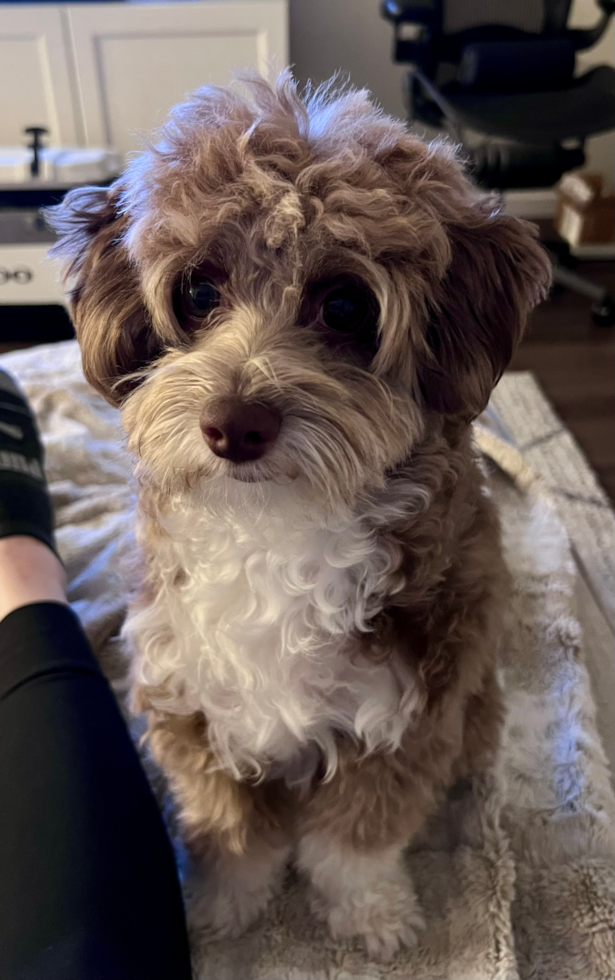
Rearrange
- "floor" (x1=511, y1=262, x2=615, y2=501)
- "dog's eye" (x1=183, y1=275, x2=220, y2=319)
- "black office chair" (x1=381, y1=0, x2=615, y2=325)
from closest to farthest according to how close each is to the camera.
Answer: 1. "dog's eye" (x1=183, y1=275, x2=220, y2=319)
2. "floor" (x1=511, y1=262, x2=615, y2=501)
3. "black office chair" (x1=381, y1=0, x2=615, y2=325)

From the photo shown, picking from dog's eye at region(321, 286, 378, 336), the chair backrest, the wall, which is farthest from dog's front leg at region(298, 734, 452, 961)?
the wall

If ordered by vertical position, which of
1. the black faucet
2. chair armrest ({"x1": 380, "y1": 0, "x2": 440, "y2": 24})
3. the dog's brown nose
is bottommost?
the black faucet

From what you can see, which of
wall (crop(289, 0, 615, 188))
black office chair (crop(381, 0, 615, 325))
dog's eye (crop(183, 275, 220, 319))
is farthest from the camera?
wall (crop(289, 0, 615, 188))

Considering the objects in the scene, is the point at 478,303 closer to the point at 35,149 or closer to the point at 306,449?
the point at 306,449

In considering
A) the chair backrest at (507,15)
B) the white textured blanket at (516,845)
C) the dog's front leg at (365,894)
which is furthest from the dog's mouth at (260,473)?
the chair backrest at (507,15)

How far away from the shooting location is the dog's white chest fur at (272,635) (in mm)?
810

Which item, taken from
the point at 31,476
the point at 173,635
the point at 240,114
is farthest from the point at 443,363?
the point at 31,476

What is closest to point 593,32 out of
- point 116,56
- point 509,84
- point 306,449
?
point 509,84

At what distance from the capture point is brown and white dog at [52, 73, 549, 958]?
0.69 m

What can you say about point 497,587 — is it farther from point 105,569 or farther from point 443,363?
point 105,569

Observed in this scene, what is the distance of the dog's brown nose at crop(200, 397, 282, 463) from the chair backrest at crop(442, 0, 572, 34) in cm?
250

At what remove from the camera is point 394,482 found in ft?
2.61

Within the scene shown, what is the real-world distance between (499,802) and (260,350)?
773mm

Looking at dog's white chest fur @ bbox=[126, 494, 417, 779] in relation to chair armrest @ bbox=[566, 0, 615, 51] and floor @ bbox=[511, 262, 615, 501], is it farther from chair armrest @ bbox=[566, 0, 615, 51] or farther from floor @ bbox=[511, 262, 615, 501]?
chair armrest @ bbox=[566, 0, 615, 51]
